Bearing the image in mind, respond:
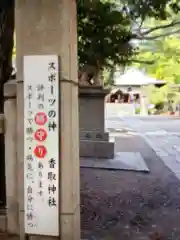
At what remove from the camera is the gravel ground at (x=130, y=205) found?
181 inches

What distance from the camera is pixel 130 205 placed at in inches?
228

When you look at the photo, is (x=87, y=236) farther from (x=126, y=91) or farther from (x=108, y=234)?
(x=126, y=91)

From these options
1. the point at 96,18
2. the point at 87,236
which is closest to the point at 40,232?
the point at 87,236

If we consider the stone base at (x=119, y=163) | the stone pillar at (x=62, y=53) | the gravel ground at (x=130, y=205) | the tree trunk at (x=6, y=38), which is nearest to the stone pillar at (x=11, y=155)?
the stone pillar at (x=62, y=53)

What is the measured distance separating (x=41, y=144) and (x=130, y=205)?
292 centimetres

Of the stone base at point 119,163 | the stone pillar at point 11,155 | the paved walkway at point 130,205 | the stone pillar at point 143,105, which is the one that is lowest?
the paved walkway at point 130,205

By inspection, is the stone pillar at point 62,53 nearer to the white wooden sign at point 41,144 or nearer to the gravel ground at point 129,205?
the white wooden sign at point 41,144

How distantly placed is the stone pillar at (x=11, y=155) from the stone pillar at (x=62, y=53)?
0.11 metres

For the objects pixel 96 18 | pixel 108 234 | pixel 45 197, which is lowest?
pixel 108 234

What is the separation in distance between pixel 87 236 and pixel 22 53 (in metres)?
2.16

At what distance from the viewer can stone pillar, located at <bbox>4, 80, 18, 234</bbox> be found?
3396 millimetres

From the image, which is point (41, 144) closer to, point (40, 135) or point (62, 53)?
point (40, 135)

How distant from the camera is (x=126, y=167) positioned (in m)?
9.01

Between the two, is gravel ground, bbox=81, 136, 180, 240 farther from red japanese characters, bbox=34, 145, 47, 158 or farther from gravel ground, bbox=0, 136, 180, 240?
red japanese characters, bbox=34, 145, 47, 158
